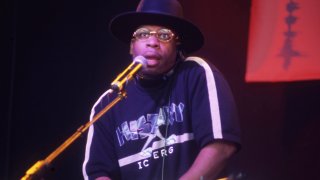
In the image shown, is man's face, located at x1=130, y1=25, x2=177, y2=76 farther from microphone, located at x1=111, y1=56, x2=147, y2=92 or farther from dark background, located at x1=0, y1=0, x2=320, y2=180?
dark background, located at x1=0, y1=0, x2=320, y2=180

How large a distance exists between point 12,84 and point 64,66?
0.42 m

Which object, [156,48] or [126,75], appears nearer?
[126,75]

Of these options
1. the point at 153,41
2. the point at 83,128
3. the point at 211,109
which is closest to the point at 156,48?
the point at 153,41

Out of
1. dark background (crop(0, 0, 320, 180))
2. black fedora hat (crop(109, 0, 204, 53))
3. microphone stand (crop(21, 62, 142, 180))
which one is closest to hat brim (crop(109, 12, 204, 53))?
black fedora hat (crop(109, 0, 204, 53))

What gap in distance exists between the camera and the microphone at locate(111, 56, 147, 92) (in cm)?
194

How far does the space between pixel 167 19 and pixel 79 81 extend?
1.21m

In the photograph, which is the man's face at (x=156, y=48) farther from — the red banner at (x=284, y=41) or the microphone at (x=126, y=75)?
the red banner at (x=284, y=41)

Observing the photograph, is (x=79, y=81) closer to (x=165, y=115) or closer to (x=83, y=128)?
(x=165, y=115)

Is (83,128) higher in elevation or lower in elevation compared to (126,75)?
lower

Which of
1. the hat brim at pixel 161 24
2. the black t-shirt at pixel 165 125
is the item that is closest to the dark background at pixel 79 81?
the hat brim at pixel 161 24

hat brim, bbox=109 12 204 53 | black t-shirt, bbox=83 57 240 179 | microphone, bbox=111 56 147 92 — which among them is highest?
hat brim, bbox=109 12 204 53

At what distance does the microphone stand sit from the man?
505 millimetres

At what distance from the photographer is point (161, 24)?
104 inches

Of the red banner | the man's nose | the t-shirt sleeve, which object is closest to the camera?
the t-shirt sleeve
